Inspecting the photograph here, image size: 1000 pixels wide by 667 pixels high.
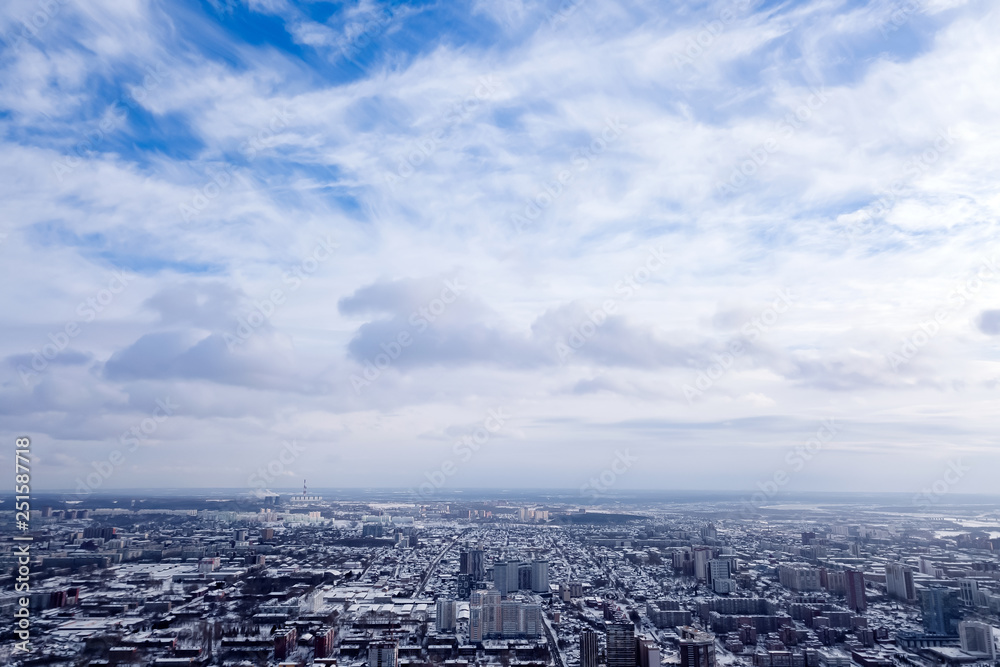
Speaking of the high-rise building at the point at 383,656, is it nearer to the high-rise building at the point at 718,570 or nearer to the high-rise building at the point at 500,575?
the high-rise building at the point at 500,575

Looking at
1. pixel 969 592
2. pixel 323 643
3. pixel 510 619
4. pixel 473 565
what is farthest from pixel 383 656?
pixel 969 592

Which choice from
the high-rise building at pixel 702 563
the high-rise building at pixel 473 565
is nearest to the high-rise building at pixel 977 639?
the high-rise building at pixel 702 563

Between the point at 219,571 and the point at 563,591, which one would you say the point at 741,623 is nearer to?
the point at 563,591

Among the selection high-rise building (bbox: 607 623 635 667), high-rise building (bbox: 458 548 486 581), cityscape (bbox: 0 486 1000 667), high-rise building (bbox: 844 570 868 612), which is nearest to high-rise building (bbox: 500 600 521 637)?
cityscape (bbox: 0 486 1000 667)

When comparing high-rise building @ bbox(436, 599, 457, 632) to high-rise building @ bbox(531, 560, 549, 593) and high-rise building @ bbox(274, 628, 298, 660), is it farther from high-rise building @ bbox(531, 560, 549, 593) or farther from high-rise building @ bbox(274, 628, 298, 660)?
high-rise building @ bbox(531, 560, 549, 593)

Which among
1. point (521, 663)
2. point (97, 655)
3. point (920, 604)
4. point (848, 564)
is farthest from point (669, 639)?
point (848, 564)
